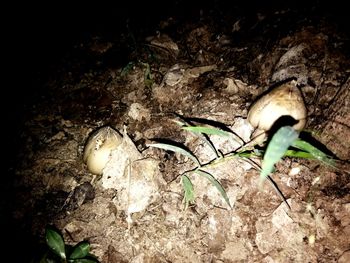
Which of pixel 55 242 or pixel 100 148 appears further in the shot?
pixel 100 148

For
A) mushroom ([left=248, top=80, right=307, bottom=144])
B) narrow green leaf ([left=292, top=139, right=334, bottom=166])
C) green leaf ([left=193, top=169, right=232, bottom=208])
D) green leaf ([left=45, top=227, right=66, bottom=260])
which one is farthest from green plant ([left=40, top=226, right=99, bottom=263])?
narrow green leaf ([left=292, top=139, right=334, bottom=166])

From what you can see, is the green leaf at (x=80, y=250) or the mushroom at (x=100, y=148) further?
the mushroom at (x=100, y=148)

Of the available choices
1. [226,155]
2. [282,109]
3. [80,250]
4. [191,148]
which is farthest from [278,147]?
[80,250]

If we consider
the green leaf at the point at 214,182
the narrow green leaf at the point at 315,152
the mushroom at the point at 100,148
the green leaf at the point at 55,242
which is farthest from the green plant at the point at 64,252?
the narrow green leaf at the point at 315,152

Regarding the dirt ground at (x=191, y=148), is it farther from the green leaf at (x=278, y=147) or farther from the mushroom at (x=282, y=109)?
the green leaf at (x=278, y=147)

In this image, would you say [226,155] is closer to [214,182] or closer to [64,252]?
[214,182]

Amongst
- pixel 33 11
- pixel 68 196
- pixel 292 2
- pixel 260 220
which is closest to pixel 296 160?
pixel 260 220

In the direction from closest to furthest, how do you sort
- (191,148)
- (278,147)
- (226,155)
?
(278,147) < (226,155) < (191,148)
